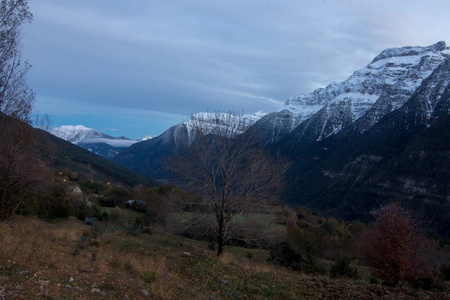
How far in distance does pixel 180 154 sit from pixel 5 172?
914cm

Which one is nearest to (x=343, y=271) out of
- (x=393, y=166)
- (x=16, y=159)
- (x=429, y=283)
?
(x=429, y=283)

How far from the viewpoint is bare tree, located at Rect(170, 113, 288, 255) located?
13242mm

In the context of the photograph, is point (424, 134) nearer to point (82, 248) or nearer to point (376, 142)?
point (376, 142)

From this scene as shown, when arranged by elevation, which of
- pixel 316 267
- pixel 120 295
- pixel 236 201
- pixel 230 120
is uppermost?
pixel 230 120

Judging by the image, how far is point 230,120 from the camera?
14008 mm

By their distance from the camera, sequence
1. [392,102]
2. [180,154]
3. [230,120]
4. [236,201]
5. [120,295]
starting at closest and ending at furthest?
[120,295] → [236,201] → [230,120] → [180,154] → [392,102]

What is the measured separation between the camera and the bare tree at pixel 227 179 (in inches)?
521

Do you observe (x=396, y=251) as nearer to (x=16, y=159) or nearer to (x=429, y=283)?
(x=429, y=283)

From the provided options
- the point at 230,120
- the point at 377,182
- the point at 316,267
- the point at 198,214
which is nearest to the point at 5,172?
the point at 198,214

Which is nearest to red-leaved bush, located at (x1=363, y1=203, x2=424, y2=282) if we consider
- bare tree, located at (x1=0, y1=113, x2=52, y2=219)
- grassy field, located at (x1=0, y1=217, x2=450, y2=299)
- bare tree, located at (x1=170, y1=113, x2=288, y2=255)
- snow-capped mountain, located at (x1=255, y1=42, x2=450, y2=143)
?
grassy field, located at (x1=0, y1=217, x2=450, y2=299)

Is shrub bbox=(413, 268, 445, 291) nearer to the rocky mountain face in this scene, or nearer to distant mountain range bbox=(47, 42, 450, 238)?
distant mountain range bbox=(47, 42, 450, 238)

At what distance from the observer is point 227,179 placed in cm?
1319

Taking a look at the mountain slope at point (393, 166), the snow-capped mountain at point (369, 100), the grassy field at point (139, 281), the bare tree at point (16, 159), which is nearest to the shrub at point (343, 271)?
the grassy field at point (139, 281)

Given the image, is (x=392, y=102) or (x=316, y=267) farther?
(x=392, y=102)
